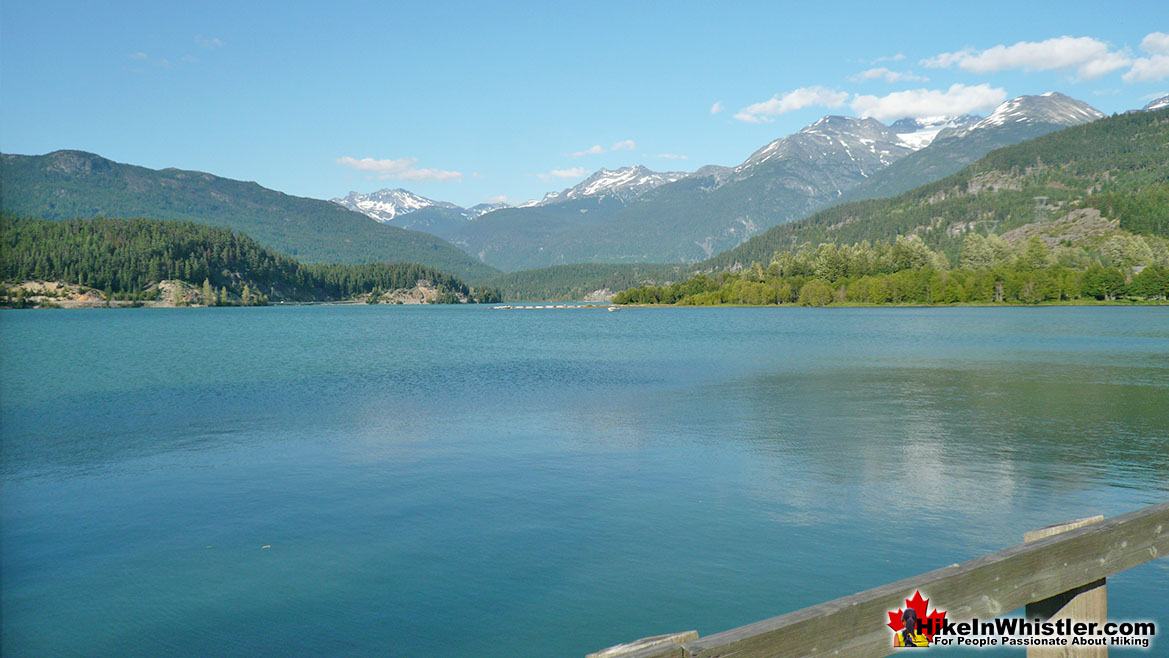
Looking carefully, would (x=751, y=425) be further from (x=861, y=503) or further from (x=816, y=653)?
(x=816, y=653)

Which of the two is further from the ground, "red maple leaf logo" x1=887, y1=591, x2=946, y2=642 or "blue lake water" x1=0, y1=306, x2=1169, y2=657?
"red maple leaf logo" x1=887, y1=591, x2=946, y2=642

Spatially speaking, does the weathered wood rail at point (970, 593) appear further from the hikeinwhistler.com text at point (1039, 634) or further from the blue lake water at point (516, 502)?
the blue lake water at point (516, 502)

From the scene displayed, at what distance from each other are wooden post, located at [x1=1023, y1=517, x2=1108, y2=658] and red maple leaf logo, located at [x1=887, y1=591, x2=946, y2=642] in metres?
1.70

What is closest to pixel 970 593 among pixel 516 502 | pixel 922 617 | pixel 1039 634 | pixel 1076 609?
pixel 922 617

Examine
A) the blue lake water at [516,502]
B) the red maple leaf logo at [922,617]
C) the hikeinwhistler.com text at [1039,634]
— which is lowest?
the blue lake water at [516,502]

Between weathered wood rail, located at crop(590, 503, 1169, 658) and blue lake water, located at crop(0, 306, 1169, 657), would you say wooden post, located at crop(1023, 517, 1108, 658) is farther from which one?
blue lake water, located at crop(0, 306, 1169, 657)

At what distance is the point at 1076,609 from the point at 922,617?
2432 mm

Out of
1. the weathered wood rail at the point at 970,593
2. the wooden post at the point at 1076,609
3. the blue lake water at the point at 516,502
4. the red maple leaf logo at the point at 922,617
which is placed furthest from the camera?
the blue lake water at the point at 516,502

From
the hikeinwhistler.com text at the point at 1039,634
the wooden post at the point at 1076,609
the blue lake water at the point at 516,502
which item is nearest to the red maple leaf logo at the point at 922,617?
the hikeinwhistler.com text at the point at 1039,634

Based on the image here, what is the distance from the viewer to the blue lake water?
1217 cm

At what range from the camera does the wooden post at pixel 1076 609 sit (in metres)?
6.93

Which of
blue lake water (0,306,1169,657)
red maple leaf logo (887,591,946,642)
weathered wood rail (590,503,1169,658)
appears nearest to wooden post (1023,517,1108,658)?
weathered wood rail (590,503,1169,658)

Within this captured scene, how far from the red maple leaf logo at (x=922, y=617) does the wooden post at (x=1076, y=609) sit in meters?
1.70

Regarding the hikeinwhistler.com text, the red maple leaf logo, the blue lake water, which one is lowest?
the blue lake water
